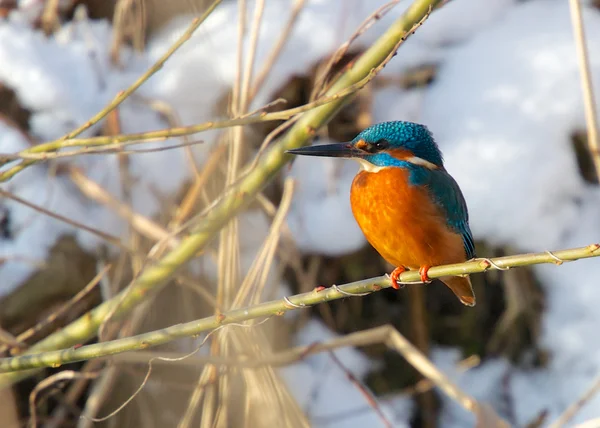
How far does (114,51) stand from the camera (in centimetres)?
277

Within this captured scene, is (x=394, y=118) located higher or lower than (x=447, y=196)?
higher

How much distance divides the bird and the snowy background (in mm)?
754

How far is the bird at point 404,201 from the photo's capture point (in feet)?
5.13

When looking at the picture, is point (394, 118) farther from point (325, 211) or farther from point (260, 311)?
point (260, 311)

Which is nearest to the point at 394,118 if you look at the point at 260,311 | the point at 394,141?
the point at 394,141

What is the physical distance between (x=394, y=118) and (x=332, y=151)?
3.71 ft

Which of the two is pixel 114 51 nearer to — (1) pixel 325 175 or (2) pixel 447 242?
(1) pixel 325 175

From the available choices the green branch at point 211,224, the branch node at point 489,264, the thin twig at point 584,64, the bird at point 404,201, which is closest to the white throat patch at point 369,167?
the bird at point 404,201

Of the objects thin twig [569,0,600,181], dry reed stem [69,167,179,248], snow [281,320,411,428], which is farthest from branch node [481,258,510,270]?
snow [281,320,411,428]

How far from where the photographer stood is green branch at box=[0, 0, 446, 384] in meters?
1.65

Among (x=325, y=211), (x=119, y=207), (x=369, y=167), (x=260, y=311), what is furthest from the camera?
(x=325, y=211)

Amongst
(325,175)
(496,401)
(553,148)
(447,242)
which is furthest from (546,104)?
(447,242)

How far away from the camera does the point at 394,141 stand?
1726mm

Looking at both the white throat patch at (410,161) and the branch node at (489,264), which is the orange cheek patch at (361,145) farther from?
the branch node at (489,264)
